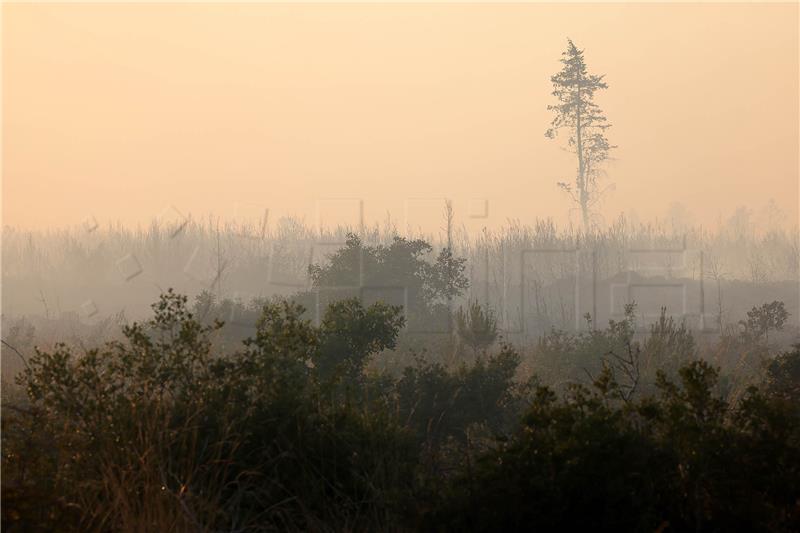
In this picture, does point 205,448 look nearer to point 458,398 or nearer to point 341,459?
point 341,459

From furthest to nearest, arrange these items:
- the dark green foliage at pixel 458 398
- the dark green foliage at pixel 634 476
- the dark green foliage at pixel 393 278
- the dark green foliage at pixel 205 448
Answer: the dark green foliage at pixel 393 278, the dark green foliage at pixel 458 398, the dark green foliage at pixel 205 448, the dark green foliage at pixel 634 476

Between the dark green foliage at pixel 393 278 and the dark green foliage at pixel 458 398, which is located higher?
the dark green foliage at pixel 393 278

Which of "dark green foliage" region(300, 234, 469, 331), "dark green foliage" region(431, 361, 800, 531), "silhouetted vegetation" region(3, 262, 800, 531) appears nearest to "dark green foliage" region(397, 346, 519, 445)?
"silhouetted vegetation" region(3, 262, 800, 531)

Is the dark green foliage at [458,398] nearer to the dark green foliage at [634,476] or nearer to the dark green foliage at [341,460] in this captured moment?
the dark green foliage at [341,460]

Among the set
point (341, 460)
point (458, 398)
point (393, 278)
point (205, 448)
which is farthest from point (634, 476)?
point (393, 278)

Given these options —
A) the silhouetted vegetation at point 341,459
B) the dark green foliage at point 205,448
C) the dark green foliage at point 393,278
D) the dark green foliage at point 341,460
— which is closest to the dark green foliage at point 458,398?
the silhouetted vegetation at point 341,459

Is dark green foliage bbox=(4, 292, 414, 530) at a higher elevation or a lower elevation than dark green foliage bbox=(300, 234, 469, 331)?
lower

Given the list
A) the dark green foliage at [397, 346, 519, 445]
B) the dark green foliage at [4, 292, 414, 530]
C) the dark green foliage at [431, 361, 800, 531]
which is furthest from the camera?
the dark green foliage at [397, 346, 519, 445]

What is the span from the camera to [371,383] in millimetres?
8875

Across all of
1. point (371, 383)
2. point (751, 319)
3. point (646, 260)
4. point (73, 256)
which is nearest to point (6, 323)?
point (73, 256)

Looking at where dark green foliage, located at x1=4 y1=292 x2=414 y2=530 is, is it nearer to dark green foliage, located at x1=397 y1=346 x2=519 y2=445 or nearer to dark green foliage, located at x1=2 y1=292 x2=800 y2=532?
dark green foliage, located at x1=2 y1=292 x2=800 y2=532

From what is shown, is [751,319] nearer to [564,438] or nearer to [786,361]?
[786,361]

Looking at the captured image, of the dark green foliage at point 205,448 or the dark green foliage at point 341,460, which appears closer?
the dark green foliage at point 341,460

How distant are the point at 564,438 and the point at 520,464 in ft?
0.92
